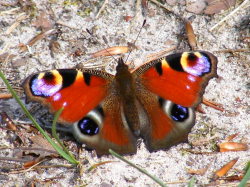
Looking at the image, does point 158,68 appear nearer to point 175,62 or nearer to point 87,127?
point 175,62

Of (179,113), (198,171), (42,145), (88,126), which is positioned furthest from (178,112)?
(42,145)

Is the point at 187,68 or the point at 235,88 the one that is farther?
the point at 235,88

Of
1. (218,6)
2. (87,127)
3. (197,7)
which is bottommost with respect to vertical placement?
(87,127)

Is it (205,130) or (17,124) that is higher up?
(205,130)

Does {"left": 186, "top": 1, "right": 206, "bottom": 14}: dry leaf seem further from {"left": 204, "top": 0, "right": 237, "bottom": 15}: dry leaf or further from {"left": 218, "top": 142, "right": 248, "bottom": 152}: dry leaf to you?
{"left": 218, "top": 142, "right": 248, "bottom": 152}: dry leaf

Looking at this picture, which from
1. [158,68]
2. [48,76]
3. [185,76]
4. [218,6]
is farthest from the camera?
[218,6]

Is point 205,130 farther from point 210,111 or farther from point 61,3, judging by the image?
point 61,3

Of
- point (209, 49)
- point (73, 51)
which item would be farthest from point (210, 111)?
point (73, 51)
